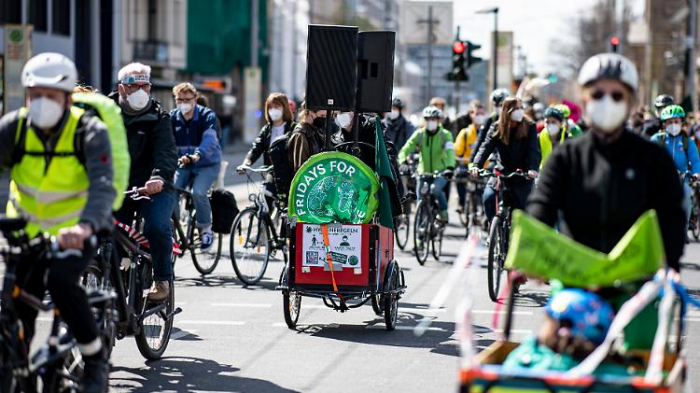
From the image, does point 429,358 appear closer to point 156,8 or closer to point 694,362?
point 694,362

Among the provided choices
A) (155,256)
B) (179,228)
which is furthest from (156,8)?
(155,256)

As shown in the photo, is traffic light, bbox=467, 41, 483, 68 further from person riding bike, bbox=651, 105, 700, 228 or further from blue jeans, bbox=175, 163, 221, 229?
blue jeans, bbox=175, 163, 221, 229

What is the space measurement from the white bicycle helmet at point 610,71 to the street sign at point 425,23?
26736 millimetres

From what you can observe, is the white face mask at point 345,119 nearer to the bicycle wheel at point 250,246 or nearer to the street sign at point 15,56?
the bicycle wheel at point 250,246

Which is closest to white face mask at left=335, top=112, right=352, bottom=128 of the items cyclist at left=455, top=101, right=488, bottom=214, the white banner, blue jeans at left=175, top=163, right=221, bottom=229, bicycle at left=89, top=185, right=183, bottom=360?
the white banner

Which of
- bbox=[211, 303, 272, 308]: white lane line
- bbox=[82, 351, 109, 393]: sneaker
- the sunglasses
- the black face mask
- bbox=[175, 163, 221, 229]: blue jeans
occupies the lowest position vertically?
bbox=[211, 303, 272, 308]: white lane line

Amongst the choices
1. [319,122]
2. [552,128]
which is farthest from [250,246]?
[552,128]

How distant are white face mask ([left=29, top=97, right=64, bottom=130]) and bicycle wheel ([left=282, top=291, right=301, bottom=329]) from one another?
4.34 metres

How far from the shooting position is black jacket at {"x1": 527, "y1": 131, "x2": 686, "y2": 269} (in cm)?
536

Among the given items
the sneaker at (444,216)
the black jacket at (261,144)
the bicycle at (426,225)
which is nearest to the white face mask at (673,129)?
the bicycle at (426,225)

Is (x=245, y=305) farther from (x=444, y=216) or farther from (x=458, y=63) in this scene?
(x=458, y=63)

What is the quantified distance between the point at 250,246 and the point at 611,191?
8258 millimetres

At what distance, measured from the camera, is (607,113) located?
534cm

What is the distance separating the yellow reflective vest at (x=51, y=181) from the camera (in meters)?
6.16
